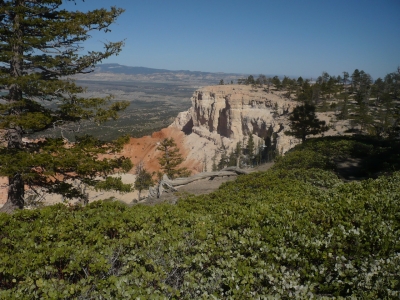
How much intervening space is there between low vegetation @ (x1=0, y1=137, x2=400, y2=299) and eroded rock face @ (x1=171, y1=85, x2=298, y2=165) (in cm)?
5209

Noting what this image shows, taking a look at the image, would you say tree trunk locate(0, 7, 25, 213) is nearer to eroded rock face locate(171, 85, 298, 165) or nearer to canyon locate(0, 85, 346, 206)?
canyon locate(0, 85, 346, 206)

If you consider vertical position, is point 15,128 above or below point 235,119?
above

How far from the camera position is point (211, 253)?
15.6 ft

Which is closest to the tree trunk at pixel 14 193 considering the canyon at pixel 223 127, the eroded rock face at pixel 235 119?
the canyon at pixel 223 127

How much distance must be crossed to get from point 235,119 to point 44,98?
68.7 metres

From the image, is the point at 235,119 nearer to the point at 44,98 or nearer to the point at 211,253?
the point at 44,98

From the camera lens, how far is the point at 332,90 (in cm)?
7169

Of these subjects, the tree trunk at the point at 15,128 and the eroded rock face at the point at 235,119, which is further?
the eroded rock face at the point at 235,119

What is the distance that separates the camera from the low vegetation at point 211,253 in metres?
3.79

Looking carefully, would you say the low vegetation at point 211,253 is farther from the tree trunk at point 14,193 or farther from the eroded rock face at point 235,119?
the eroded rock face at point 235,119

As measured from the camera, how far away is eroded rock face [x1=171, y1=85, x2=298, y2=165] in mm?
65938

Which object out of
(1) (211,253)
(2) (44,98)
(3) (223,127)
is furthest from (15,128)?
(3) (223,127)

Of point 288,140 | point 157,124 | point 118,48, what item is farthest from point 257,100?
point 157,124

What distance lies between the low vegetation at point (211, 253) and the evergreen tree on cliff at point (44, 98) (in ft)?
12.8
